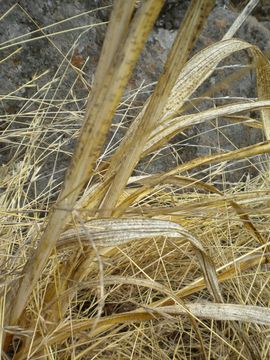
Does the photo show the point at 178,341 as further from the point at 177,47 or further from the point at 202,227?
the point at 177,47

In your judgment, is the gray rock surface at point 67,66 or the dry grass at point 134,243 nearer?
the dry grass at point 134,243

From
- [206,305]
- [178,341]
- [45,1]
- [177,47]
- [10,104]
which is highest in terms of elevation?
[177,47]

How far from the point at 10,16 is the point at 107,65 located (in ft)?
2.81

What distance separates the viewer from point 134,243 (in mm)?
1169

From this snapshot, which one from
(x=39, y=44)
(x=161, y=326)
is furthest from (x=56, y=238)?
(x=39, y=44)

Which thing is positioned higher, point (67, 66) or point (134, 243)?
point (67, 66)

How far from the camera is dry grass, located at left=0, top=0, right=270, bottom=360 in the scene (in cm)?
74

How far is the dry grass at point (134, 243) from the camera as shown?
745 millimetres

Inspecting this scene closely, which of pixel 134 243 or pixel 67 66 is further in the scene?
pixel 67 66

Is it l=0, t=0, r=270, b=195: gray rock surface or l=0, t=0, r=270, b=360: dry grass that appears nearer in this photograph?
l=0, t=0, r=270, b=360: dry grass

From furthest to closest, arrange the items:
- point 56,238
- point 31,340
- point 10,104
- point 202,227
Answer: point 10,104 → point 202,227 → point 31,340 → point 56,238

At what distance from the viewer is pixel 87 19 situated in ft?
5.10

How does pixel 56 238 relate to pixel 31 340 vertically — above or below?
above

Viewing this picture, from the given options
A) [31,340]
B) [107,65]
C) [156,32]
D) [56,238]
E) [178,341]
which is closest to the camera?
[107,65]
